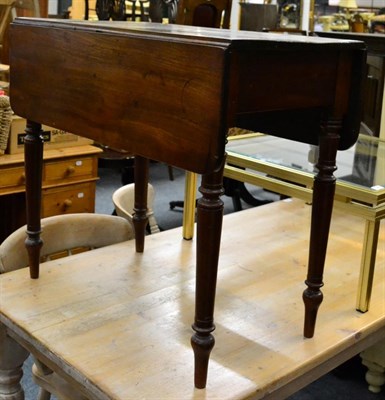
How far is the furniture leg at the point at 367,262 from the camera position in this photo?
137cm

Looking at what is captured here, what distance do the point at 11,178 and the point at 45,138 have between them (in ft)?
0.90

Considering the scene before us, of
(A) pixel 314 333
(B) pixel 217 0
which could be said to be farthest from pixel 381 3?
(A) pixel 314 333

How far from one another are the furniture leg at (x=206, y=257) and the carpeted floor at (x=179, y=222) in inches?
4.6

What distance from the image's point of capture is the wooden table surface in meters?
1.13

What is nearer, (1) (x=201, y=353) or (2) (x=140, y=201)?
(1) (x=201, y=353)

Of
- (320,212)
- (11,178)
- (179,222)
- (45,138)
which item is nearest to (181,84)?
(320,212)

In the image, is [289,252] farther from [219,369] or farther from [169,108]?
[169,108]

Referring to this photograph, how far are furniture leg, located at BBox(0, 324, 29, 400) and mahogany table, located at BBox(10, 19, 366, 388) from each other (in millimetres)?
497

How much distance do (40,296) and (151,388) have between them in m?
0.43

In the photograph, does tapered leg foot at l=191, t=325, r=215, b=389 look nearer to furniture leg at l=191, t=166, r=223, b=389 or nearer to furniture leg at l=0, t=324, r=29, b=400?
furniture leg at l=191, t=166, r=223, b=389

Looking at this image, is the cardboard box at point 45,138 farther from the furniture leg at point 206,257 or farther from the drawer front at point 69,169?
the furniture leg at point 206,257

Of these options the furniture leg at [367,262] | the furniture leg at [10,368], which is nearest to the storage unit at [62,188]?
the furniture leg at [10,368]

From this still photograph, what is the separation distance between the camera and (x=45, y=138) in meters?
2.82

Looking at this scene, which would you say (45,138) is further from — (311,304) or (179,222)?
(311,304)
